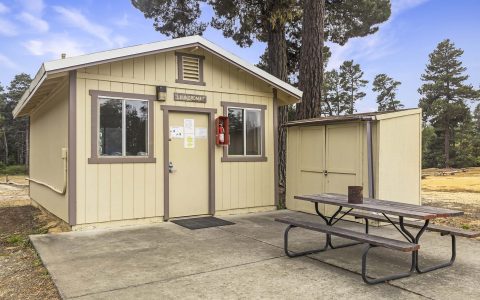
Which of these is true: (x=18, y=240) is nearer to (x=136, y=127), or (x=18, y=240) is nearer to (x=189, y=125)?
(x=136, y=127)

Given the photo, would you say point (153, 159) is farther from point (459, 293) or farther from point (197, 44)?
point (459, 293)

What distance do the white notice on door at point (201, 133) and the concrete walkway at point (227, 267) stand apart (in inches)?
82.3

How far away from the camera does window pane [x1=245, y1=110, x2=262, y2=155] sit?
8195 mm

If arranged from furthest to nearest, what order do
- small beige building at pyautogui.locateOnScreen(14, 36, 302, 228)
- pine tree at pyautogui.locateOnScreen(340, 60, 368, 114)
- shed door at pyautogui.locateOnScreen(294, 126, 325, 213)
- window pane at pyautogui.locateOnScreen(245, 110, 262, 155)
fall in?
1. pine tree at pyautogui.locateOnScreen(340, 60, 368, 114)
2. window pane at pyautogui.locateOnScreen(245, 110, 262, 155)
3. shed door at pyautogui.locateOnScreen(294, 126, 325, 213)
4. small beige building at pyautogui.locateOnScreen(14, 36, 302, 228)

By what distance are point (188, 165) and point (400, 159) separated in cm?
402

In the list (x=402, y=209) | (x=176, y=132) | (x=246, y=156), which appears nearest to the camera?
(x=402, y=209)

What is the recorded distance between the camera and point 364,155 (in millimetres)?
6875

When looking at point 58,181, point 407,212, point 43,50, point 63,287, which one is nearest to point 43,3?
point 43,50

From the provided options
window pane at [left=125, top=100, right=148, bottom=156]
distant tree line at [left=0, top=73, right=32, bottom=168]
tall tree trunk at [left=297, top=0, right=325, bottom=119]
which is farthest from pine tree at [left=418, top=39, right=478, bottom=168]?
distant tree line at [left=0, top=73, right=32, bottom=168]

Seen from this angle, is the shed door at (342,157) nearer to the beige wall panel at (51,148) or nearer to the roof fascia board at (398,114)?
the roof fascia board at (398,114)

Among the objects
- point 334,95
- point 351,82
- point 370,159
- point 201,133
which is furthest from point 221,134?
point 351,82

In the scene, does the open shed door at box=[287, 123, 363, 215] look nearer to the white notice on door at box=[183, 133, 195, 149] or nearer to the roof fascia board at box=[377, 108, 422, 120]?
the roof fascia board at box=[377, 108, 422, 120]

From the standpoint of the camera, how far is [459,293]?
11.7 ft

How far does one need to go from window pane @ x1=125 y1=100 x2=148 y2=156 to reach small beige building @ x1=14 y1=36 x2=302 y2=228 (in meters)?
0.02
